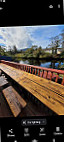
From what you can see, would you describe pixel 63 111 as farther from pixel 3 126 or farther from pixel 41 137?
pixel 3 126

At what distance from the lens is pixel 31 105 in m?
1.06

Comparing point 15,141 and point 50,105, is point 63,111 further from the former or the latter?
point 15,141

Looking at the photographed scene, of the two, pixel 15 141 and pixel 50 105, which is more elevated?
pixel 50 105
